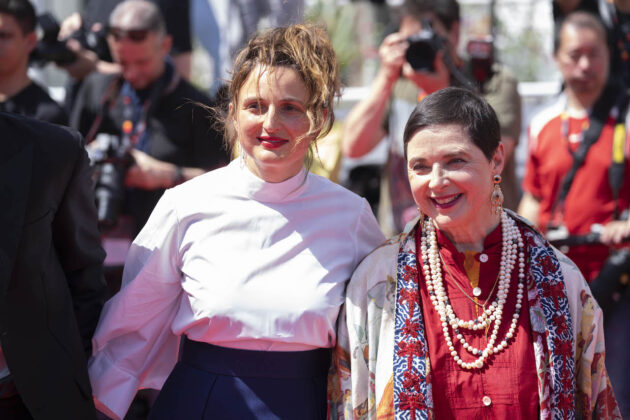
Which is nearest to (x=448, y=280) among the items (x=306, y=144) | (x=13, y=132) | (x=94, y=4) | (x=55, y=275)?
(x=306, y=144)

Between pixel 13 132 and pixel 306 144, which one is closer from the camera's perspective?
pixel 13 132

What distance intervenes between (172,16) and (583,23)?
7.69 feet

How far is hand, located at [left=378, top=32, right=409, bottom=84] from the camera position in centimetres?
396

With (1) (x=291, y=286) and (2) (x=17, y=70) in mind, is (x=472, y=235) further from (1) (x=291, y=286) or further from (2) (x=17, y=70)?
(2) (x=17, y=70)

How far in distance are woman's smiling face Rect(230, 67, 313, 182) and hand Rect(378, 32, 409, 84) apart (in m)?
1.46

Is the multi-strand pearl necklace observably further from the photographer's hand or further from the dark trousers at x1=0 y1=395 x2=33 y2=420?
the photographer's hand

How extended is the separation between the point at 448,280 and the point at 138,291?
875 mm

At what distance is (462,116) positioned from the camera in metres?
2.45

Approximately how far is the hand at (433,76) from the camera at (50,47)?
1873mm

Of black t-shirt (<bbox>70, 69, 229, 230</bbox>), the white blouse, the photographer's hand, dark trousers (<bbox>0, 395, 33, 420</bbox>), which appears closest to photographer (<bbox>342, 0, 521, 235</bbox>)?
black t-shirt (<bbox>70, 69, 229, 230</bbox>)

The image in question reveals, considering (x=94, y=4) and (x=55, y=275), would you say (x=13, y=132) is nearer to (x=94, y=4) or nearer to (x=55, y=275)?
(x=55, y=275)

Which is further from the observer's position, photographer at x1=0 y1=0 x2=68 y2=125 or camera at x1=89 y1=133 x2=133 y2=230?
photographer at x1=0 y1=0 x2=68 y2=125

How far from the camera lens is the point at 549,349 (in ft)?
7.82

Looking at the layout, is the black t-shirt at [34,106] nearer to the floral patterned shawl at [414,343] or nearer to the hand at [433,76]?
the hand at [433,76]
